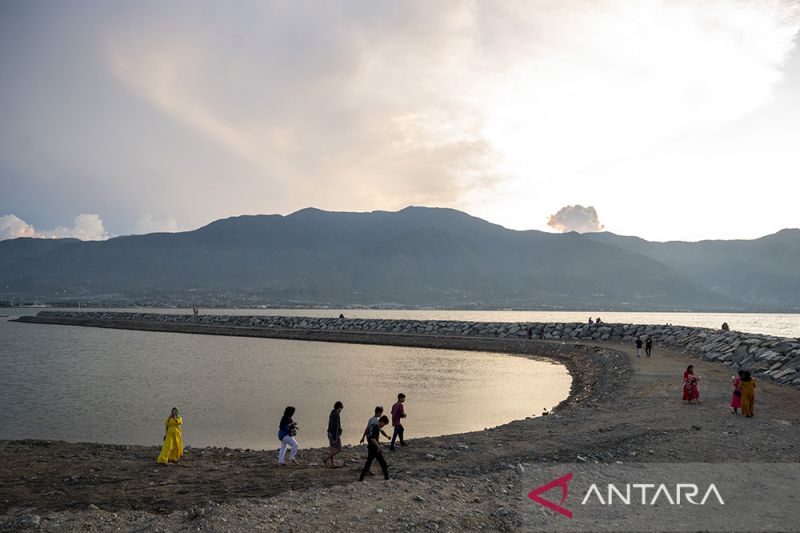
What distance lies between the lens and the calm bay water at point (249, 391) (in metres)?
20.3

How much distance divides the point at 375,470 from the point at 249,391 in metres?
17.8

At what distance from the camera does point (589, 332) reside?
186 ft

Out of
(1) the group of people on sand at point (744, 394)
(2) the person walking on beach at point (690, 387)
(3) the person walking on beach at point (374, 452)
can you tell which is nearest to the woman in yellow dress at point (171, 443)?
(3) the person walking on beach at point (374, 452)

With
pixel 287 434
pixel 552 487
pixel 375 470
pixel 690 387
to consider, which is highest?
pixel 690 387

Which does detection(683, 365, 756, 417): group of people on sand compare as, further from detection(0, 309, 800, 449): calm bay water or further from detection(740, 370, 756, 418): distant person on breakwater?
detection(0, 309, 800, 449): calm bay water

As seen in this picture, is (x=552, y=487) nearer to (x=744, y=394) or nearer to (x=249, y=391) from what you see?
(x=744, y=394)

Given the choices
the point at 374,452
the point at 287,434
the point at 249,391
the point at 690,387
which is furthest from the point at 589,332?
the point at 374,452

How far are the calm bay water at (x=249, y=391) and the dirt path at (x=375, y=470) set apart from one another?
379 centimetres

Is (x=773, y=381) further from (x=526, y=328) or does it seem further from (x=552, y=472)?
(x=526, y=328)

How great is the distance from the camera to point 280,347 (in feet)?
189

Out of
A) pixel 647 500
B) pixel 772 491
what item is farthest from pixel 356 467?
pixel 772 491

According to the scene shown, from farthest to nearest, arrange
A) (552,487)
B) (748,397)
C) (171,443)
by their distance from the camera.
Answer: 1. (748,397)
2. (171,443)
3. (552,487)

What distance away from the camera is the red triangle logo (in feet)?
33.9

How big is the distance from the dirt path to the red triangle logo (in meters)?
0.52
